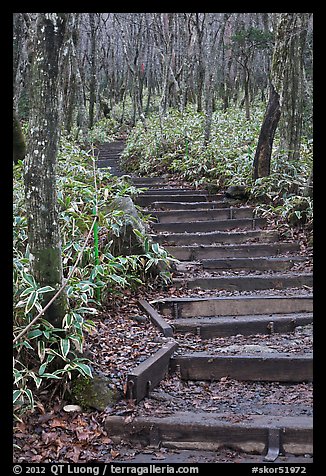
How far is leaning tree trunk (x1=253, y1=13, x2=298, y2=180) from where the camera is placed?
8623 mm

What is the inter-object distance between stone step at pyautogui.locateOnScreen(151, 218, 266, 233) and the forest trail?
0.02 metres

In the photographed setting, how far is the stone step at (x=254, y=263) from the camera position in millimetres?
6805

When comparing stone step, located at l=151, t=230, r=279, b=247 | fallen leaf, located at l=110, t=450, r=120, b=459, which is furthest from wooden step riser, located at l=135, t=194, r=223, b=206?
fallen leaf, located at l=110, t=450, r=120, b=459

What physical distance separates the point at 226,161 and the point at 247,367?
659 cm

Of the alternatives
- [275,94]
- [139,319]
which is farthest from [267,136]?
[139,319]

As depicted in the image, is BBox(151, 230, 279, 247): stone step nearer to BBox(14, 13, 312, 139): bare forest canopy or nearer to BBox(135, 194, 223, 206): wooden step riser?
BBox(135, 194, 223, 206): wooden step riser

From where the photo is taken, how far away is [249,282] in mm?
6336

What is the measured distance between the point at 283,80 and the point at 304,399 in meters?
6.23

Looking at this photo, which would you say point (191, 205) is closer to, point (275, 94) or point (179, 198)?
point (179, 198)

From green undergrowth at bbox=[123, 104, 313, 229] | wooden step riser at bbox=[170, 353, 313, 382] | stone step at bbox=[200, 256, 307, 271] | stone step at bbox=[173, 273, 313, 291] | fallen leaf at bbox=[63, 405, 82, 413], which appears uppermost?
green undergrowth at bbox=[123, 104, 313, 229]

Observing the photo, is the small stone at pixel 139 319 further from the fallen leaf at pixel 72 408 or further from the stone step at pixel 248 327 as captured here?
the fallen leaf at pixel 72 408

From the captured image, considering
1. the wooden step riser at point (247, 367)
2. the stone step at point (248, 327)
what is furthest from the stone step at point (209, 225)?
the wooden step riser at point (247, 367)
